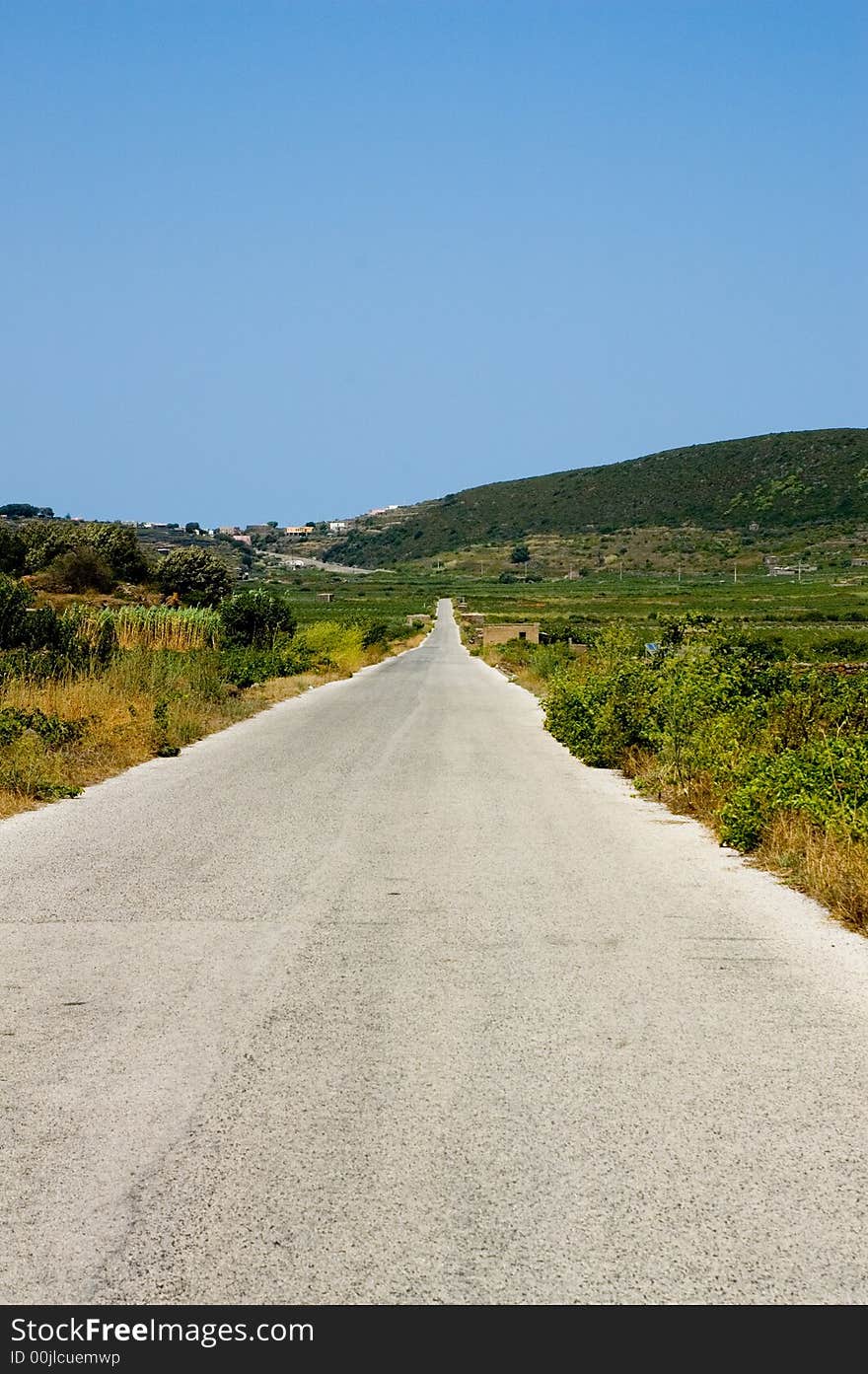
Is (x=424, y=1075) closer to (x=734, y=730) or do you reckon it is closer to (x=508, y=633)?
(x=734, y=730)

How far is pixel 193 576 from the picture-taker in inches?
2552

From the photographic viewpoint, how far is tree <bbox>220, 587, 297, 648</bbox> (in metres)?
44.0

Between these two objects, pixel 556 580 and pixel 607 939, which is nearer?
pixel 607 939

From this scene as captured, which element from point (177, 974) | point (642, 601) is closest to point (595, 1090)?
point (177, 974)

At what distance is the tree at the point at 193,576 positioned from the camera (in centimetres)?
6206

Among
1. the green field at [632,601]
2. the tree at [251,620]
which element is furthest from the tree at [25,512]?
the tree at [251,620]

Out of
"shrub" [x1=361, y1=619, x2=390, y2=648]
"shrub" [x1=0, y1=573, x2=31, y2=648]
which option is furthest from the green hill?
"shrub" [x1=0, y1=573, x2=31, y2=648]

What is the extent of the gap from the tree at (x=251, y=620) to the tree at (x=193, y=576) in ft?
47.3

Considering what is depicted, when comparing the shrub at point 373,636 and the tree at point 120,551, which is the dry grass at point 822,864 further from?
the shrub at point 373,636

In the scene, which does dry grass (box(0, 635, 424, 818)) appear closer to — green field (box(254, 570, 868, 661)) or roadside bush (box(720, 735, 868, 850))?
roadside bush (box(720, 735, 868, 850))

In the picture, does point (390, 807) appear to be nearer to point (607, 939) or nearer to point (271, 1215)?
point (607, 939)

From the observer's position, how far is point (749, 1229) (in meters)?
4.05
